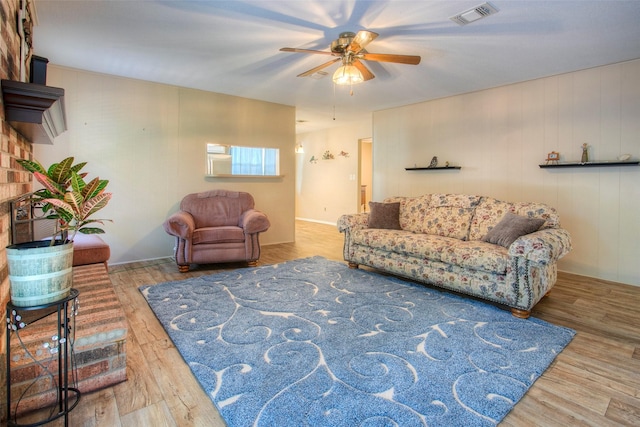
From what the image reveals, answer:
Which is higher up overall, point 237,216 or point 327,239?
point 237,216

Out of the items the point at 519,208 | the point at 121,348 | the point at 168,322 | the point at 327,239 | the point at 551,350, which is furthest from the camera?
the point at 327,239

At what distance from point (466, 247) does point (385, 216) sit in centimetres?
127

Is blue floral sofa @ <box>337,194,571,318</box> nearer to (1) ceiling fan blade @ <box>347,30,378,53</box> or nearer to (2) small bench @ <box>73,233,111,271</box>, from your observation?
(1) ceiling fan blade @ <box>347,30,378,53</box>

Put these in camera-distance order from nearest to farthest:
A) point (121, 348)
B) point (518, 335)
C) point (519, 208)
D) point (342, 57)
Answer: point (121, 348), point (518, 335), point (342, 57), point (519, 208)

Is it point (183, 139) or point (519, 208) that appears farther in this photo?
point (183, 139)

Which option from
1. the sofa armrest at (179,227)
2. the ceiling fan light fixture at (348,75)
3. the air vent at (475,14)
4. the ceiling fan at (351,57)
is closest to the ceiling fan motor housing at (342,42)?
the ceiling fan at (351,57)

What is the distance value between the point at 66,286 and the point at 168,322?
1.21 metres

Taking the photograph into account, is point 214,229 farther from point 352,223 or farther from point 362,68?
point 362,68

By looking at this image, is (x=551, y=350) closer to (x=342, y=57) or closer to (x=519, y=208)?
(x=519, y=208)

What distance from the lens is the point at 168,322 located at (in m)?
2.51

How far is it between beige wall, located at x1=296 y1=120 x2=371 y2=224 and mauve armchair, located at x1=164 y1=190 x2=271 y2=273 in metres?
3.65

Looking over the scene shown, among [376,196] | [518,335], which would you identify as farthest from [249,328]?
[376,196]

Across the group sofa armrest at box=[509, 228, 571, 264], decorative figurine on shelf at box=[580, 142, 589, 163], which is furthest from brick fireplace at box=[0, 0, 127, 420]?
decorative figurine on shelf at box=[580, 142, 589, 163]

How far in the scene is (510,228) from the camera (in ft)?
10.2
